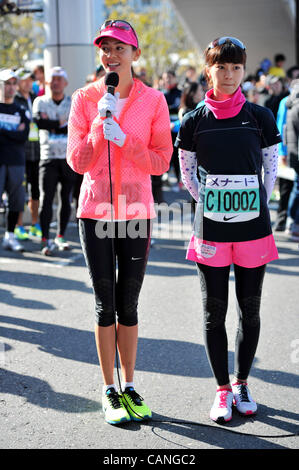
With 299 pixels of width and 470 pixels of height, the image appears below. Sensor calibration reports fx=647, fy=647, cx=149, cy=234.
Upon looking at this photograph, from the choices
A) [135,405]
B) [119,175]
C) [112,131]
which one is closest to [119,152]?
[119,175]

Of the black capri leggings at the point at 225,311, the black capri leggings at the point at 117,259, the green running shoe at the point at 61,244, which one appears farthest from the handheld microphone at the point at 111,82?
the green running shoe at the point at 61,244

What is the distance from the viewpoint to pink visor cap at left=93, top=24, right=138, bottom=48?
3.43 m

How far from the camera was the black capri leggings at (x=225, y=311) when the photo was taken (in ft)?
12.2

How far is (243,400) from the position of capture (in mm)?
3844

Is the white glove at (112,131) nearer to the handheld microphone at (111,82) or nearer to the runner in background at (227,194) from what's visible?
the handheld microphone at (111,82)

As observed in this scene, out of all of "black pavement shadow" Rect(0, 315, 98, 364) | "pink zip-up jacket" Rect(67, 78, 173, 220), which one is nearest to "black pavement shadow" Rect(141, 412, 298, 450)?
"black pavement shadow" Rect(0, 315, 98, 364)

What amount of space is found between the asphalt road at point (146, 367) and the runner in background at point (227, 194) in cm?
25

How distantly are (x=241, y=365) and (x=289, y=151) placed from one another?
507 centimetres

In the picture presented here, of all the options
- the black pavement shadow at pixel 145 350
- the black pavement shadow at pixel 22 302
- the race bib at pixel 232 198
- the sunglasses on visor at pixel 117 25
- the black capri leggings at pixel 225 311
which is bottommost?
the black pavement shadow at pixel 145 350

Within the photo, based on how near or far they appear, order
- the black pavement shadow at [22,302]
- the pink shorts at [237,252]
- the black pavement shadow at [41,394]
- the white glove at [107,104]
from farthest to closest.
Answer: the black pavement shadow at [22,302] < the black pavement shadow at [41,394] < the pink shorts at [237,252] < the white glove at [107,104]

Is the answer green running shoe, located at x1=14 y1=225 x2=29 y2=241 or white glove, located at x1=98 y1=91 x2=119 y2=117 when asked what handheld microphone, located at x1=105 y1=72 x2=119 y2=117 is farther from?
green running shoe, located at x1=14 y1=225 x2=29 y2=241

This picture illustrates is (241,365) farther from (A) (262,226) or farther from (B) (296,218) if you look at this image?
(B) (296,218)

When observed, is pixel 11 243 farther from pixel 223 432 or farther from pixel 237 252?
pixel 223 432

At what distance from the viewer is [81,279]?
699cm
